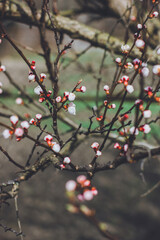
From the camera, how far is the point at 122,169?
363 cm

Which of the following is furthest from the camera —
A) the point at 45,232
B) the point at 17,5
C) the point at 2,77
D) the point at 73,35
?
the point at 2,77

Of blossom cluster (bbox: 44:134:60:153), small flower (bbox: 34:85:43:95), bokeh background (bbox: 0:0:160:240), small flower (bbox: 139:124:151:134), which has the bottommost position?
small flower (bbox: 139:124:151:134)

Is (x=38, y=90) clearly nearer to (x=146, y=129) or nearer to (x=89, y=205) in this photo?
Result: (x=146, y=129)

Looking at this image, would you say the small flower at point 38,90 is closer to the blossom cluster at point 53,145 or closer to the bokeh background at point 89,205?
the blossom cluster at point 53,145

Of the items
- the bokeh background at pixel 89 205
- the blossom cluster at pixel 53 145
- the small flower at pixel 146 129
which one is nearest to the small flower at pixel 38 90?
the blossom cluster at pixel 53 145

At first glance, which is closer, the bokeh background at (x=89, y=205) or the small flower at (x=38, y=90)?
the small flower at (x=38, y=90)

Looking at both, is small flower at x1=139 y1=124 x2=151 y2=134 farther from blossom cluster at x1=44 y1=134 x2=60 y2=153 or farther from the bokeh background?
the bokeh background

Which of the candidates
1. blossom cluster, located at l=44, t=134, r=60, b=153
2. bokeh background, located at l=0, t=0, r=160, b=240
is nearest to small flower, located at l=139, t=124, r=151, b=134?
blossom cluster, located at l=44, t=134, r=60, b=153

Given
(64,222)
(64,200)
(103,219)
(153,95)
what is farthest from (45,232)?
(153,95)

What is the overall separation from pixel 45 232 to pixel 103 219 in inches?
30.9

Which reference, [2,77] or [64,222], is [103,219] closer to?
[64,222]

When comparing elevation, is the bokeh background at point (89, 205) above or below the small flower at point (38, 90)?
above

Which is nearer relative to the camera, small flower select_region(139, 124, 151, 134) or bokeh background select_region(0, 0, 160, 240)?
small flower select_region(139, 124, 151, 134)

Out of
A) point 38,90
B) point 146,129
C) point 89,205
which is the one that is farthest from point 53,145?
point 89,205
